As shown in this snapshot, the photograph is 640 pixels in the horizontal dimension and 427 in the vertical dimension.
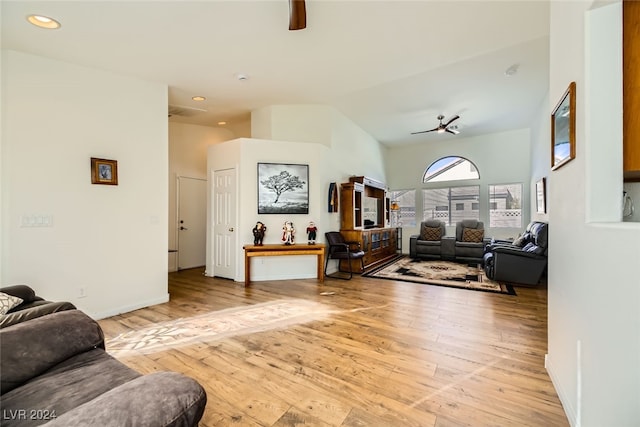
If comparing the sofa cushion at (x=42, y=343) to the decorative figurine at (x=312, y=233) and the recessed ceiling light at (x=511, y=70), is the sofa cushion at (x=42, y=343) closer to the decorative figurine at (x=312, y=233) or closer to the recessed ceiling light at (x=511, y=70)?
the decorative figurine at (x=312, y=233)

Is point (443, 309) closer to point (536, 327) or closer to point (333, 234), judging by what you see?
point (536, 327)

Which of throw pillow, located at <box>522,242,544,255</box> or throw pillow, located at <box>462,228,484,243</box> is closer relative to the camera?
throw pillow, located at <box>522,242,544,255</box>

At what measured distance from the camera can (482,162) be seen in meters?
7.41

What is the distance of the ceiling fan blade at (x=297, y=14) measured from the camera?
1948 millimetres

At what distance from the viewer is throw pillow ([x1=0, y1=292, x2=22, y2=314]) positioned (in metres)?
1.73

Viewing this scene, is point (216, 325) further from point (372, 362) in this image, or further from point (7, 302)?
point (372, 362)

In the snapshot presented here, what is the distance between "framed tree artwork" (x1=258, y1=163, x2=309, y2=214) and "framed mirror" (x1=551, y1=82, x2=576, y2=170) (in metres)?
3.69

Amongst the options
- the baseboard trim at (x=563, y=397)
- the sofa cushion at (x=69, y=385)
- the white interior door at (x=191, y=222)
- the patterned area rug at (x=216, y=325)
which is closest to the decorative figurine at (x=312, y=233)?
the patterned area rug at (x=216, y=325)

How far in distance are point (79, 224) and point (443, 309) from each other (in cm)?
440

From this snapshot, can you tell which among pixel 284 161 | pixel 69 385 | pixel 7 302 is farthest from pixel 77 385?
pixel 284 161

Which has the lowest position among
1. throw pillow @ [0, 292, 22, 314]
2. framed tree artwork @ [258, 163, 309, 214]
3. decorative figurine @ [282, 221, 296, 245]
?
throw pillow @ [0, 292, 22, 314]

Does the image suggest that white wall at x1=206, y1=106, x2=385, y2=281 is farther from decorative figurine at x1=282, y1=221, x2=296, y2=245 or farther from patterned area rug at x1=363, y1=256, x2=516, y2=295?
patterned area rug at x1=363, y1=256, x2=516, y2=295

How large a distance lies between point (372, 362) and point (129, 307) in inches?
122

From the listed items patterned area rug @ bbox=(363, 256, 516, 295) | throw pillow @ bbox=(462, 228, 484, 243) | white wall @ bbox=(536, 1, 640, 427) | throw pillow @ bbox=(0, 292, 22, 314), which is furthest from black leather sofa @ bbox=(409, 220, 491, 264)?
throw pillow @ bbox=(0, 292, 22, 314)
